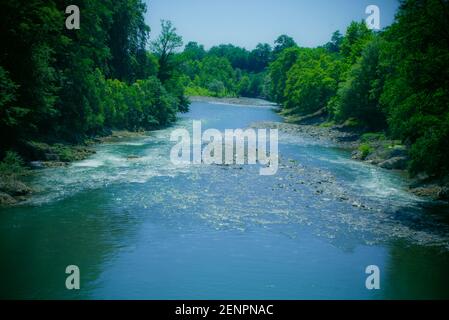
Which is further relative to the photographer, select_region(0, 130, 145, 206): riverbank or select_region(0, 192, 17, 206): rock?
select_region(0, 130, 145, 206): riverbank

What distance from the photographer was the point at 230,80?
17775cm

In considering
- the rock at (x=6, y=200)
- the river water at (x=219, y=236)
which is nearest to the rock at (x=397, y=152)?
the river water at (x=219, y=236)

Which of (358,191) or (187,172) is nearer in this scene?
(358,191)

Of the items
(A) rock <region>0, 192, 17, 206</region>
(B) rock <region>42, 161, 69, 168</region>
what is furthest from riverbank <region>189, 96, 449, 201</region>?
(B) rock <region>42, 161, 69, 168</region>

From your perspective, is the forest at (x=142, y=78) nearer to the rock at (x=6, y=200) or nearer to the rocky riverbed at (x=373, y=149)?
the rocky riverbed at (x=373, y=149)

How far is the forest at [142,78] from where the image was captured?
26.6 meters

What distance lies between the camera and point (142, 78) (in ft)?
239

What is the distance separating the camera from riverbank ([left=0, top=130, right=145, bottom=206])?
89.4 feet

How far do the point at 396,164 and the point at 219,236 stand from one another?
23228mm

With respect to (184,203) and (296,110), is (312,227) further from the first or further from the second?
(296,110)

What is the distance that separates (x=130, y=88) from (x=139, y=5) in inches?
675

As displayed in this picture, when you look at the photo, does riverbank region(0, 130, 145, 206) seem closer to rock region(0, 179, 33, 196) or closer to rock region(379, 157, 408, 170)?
rock region(0, 179, 33, 196)

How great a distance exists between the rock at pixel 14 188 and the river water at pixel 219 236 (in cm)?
83
